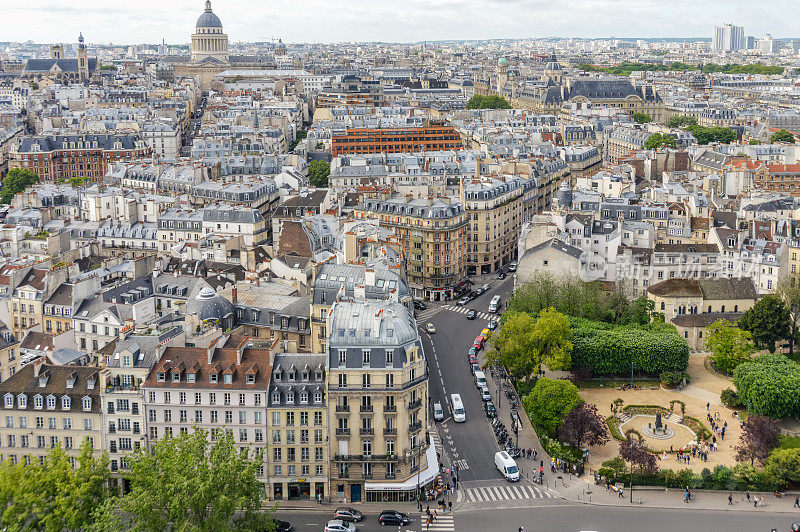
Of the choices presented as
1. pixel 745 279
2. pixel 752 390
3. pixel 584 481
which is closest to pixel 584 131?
pixel 745 279

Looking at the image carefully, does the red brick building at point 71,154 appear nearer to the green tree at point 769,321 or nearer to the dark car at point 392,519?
the green tree at point 769,321

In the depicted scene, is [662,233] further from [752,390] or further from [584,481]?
[584,481]

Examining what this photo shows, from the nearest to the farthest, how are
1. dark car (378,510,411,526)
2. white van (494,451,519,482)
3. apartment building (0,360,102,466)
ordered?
dark car (378,510,411,526)
apartment building (0,360,102,466)
white van (494,451,519,482)

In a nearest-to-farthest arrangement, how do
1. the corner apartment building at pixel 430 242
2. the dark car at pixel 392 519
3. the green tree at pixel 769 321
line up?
the dark car at pixel 392 519, the green tree at pixel 769 321, the corner apartment building at pixel 430 242

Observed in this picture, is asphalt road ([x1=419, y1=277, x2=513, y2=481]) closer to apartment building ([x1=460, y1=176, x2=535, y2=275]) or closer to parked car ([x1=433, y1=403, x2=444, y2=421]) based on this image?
parked car ([x1=433, y1=403, x2=444, y2=421])

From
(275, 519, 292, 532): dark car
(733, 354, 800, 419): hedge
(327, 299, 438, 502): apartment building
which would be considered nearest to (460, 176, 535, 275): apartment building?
(733, 354, 800, 419): hedge

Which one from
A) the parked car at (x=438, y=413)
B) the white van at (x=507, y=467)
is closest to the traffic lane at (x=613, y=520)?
the white van at (x=507, y=467)
